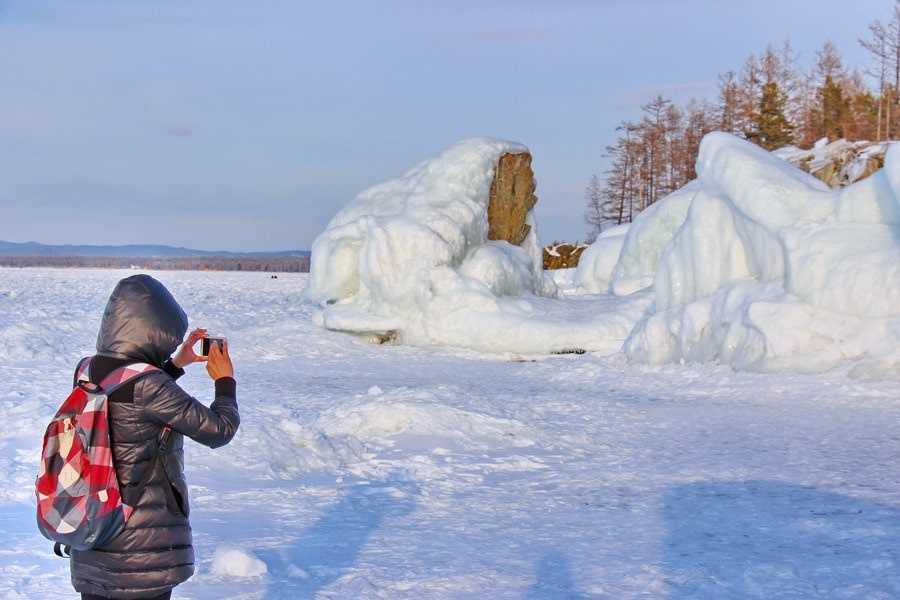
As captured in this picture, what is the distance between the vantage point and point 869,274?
14.1m

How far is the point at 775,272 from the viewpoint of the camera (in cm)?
1566

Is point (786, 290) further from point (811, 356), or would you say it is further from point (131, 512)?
point (131, 512)

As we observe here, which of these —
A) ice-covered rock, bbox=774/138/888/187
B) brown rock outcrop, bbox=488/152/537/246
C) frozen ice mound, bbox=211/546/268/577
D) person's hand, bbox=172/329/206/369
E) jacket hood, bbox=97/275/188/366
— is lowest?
frozen ice mound, bbox=211/546/268/577

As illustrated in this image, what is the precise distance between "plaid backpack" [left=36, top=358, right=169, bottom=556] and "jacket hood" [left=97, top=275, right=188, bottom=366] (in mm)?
81

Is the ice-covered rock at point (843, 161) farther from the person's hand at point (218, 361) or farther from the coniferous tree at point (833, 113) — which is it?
the person's hand at point (218, 361)

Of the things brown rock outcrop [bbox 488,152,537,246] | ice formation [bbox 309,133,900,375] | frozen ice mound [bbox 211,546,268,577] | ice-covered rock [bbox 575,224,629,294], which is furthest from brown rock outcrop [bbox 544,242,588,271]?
frozen ice mound [bbox 211,546,268,577]

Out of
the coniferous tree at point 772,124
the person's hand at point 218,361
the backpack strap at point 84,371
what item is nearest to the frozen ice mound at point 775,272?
the person's hand at point 218,361

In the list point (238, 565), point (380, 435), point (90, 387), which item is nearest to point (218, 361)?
point (90, 387)

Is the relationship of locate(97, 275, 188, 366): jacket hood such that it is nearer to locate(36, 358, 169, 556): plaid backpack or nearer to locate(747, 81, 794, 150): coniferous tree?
locate(36, 358, 169, 556): plaid backpack

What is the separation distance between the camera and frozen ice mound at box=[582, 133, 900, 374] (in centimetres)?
1414

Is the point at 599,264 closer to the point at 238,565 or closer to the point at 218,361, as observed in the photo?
the point at 238,565

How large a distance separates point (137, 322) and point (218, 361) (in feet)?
1.08

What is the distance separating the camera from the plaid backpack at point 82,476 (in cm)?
309

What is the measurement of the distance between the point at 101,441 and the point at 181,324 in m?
0.47
